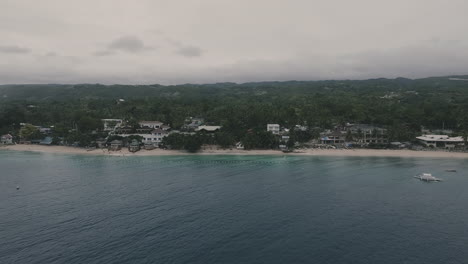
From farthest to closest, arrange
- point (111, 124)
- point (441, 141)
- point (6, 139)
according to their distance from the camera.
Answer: point (111, 124) < point (6, 139) < point (441, 141)

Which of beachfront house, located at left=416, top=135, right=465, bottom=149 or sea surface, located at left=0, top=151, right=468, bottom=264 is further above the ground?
beachfront house, located at left=416, top=135, right=465, bottom=149

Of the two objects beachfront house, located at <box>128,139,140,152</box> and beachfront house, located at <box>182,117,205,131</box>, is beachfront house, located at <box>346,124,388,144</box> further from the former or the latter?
beachfront house, located at <box>128,139,140,152</box>

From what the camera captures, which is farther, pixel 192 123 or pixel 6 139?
pixel 192 123

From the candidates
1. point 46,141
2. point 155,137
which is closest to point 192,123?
point 155,137

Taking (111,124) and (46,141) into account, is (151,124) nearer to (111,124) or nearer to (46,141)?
(111,124)

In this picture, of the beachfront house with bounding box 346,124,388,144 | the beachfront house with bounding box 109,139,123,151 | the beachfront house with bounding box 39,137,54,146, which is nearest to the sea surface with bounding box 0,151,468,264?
the beachfront house with bounding box 109,139,123,151
